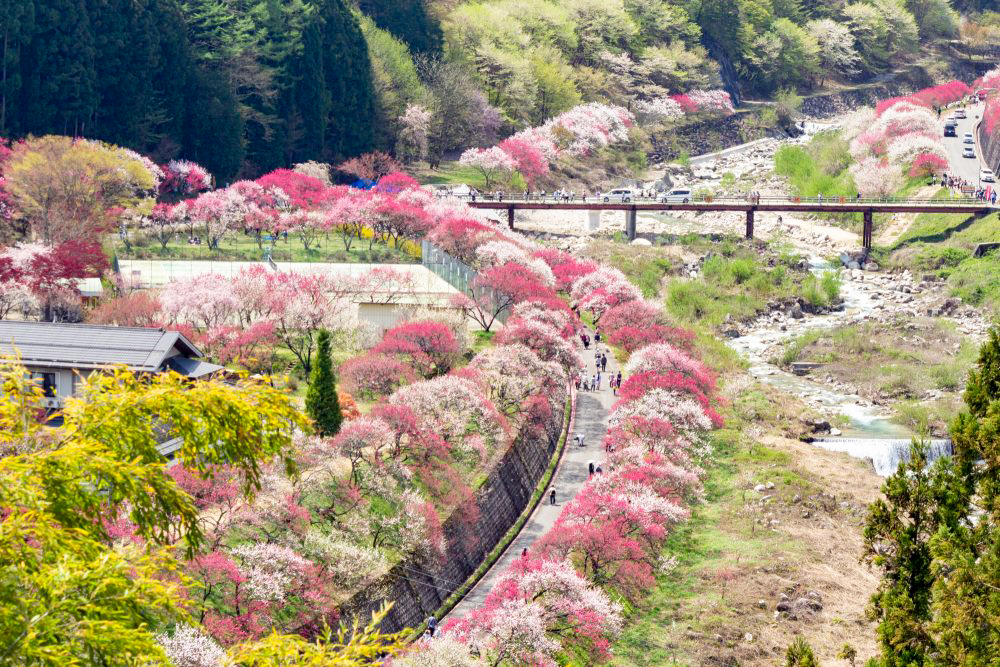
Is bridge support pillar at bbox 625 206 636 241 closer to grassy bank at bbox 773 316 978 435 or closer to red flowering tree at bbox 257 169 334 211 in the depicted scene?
red flowering tree at bbox 257 169 334 211

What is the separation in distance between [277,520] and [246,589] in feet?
11.4

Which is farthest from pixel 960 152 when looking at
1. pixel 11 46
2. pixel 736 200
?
pixel 11 46

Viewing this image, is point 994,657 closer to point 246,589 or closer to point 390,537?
point 246,589

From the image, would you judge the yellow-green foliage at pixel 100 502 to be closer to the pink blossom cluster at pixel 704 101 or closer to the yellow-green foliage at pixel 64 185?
the yellow-green foliage at pixel 64 185

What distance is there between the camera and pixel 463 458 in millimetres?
39188

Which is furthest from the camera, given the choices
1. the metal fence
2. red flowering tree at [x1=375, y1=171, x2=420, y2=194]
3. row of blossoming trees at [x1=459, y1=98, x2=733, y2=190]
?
row of blossoming trees at [x1=459, y1=98, x2=733, y2=190]

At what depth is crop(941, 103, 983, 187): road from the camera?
309ft

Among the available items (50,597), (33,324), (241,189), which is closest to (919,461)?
(50,597)

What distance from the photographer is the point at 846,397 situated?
5406cm

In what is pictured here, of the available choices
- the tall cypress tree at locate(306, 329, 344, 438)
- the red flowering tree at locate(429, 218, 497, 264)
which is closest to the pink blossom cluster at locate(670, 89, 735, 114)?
the red flowering tree at locate(429, 218, 497, 264)

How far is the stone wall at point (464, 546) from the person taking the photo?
31000 millimetres

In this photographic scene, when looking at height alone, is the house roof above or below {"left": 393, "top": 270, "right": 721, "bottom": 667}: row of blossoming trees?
above

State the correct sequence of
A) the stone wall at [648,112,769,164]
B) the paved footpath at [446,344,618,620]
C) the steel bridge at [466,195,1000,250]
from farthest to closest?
the stone wall at [648,112,769,164]
the steel bridge at [466,195,1000,250]
the paved footpath at [446,344,618,620]

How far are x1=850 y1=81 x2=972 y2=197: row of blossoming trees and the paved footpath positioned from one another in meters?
43.3
